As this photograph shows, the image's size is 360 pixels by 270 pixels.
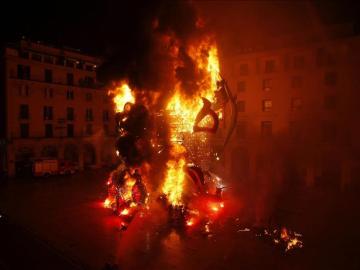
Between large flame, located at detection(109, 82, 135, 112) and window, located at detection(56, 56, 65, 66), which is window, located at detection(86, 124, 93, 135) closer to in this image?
window, located at detection(56, 56, 65, 66)

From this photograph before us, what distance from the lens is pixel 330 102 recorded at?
33406 millimetres

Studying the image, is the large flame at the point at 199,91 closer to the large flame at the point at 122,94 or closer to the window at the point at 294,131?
the large flame at the point at 122,94

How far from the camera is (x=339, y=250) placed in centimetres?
1451

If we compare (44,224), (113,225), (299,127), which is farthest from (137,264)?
(299,127)

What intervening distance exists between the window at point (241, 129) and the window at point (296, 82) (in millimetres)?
7885

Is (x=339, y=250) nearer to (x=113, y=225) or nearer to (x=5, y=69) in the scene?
(x=113, y=225)

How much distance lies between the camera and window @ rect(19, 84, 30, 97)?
125 ft

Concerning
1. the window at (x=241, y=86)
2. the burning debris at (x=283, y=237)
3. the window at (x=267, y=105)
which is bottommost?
the burning debris at (x=283, y=237)

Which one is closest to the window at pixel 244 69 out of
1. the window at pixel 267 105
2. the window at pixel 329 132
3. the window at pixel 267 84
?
the window at pixel 267 84

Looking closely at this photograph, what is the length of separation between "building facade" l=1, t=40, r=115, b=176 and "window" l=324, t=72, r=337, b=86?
3295cm

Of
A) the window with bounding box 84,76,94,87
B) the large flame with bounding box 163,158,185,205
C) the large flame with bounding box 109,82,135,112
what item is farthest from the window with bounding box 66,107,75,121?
the large flame with bounding box 163,158,185,205

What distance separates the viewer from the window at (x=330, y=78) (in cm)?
3306

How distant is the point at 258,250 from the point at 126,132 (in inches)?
411

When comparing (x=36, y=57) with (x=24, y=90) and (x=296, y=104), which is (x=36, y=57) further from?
(x=296, y=104)
